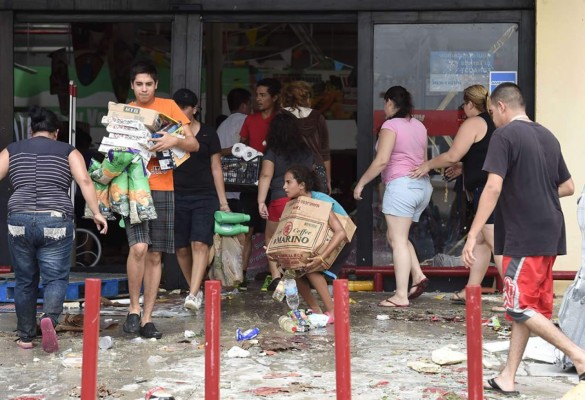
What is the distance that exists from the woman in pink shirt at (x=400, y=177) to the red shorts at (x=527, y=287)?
2.97 m

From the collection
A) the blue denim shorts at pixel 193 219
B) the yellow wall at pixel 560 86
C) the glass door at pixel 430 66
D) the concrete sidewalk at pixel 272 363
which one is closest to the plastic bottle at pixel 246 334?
the concrete sidewalk at pixel 272 363

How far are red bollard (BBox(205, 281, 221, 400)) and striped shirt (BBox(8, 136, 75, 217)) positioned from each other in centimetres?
297

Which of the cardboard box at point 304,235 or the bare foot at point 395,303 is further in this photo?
the bare foot at point 395,303

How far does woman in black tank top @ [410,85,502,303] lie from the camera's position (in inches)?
366

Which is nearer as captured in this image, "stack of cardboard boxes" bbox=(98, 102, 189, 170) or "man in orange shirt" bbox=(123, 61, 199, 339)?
"stack of cardboard boxes" bbox=(98, 102, 189, 170)

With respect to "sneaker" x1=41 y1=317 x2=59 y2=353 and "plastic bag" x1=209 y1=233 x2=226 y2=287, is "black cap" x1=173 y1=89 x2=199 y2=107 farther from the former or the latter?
"sneaker" x1=41 y1=317 x2=59 y2=353

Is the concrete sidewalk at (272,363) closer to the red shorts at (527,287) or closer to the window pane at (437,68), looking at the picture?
the red shorts at (527,287)

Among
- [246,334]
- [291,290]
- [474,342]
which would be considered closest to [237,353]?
[246,334]

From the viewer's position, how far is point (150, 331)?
26.3 feet

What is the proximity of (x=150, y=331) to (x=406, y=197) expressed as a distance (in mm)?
2668

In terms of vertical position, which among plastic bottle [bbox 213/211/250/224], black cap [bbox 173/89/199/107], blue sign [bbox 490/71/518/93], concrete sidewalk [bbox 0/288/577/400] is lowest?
concrete sidewalk [bbox 0/288/577/400]

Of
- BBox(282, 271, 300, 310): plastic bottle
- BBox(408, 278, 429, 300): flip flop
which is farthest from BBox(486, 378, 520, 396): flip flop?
BBox(408, 278, 429, 300): flip flop

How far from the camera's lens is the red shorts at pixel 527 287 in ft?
20.6

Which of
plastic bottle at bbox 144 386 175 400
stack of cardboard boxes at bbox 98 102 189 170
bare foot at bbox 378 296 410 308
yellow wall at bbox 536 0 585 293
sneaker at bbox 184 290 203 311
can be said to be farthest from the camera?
yellow wall at bbox 536 0 585 293
